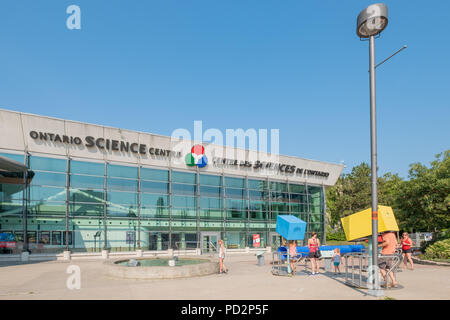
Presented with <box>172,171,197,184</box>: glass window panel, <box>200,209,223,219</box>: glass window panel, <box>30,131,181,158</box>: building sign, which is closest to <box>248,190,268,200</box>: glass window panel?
<box>200,209,223,219</box>: glass window panel

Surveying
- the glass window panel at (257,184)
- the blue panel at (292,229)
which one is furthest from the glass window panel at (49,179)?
the blue panel at (292,229)

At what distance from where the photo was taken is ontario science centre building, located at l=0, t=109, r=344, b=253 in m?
25.5

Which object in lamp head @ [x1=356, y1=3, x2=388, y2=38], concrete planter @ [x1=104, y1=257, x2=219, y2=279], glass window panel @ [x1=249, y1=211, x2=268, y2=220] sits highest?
lamp head @ [x1=356, y1=3, x2=388, y2=38]

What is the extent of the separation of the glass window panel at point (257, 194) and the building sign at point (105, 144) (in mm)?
8538

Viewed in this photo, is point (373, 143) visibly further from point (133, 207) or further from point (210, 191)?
point (210, 191)

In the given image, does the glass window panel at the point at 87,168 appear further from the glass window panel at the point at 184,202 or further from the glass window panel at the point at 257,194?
the glass window panel at the point at 257,194

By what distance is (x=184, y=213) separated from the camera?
32219 millimetres

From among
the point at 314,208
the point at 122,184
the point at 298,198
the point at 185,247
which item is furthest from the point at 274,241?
the point at 122,184

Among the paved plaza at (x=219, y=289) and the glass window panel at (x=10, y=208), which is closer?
the paved plaza at (x=219, y=289)

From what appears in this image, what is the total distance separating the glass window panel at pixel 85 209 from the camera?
27266mm

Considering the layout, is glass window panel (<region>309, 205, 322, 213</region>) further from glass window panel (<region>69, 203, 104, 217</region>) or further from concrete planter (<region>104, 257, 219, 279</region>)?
concrete planter (<region>104, 257, 219, 279</region>)

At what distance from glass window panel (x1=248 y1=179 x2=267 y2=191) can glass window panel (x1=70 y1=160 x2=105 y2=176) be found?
1408 cm
